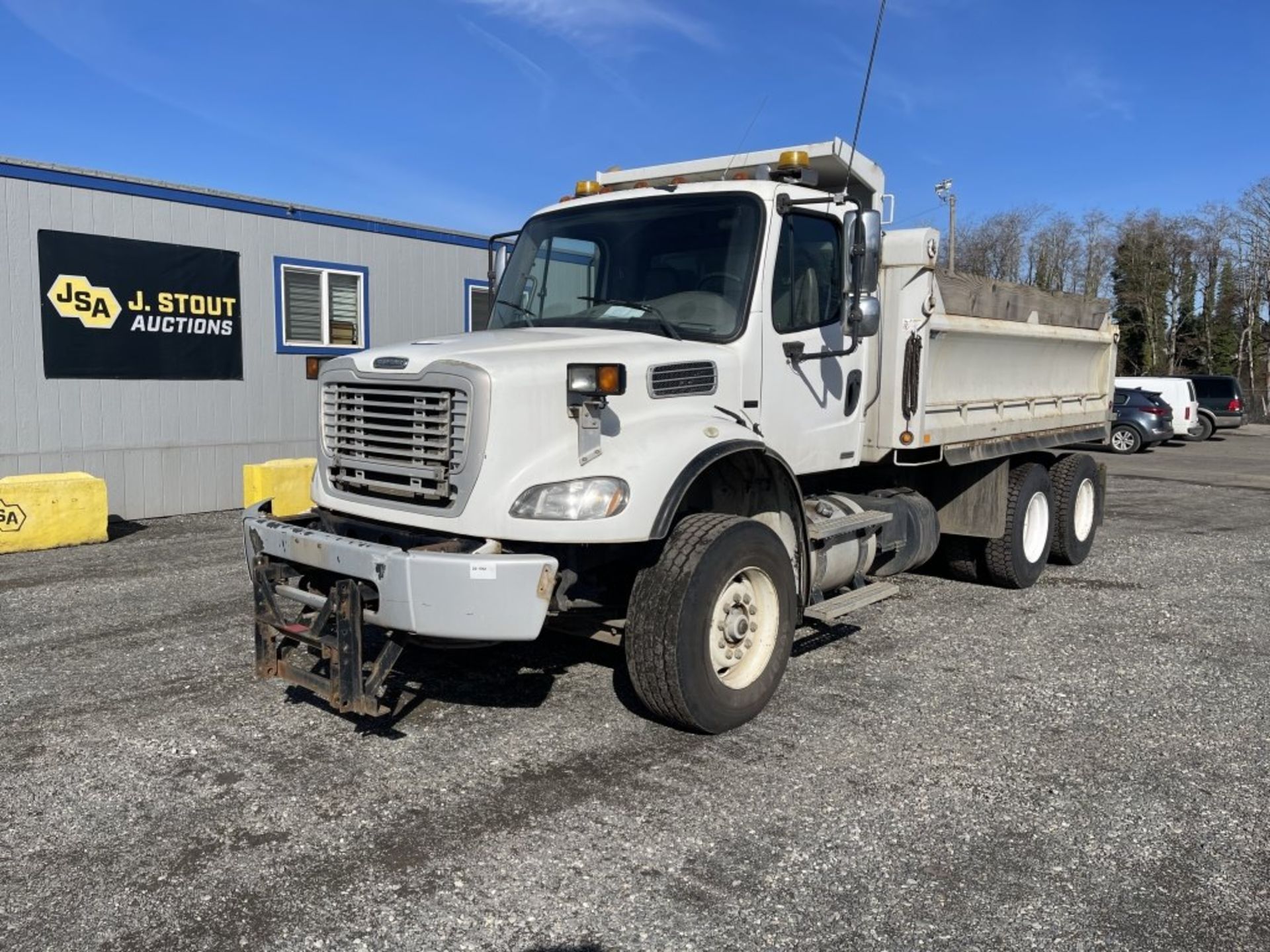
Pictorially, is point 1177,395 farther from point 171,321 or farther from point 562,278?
point 562,278

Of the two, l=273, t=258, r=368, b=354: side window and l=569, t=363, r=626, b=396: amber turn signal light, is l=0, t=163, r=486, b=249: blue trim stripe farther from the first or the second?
l=569, t=363, r=626, b=396: amber turn signal light

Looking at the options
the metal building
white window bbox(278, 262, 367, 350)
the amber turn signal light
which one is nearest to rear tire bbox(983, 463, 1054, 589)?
the amber turn signal light

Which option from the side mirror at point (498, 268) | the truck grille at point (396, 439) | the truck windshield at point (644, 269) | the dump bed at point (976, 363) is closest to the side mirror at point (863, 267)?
the truck windshield at point (644, 269)

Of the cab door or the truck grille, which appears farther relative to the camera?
the cab door

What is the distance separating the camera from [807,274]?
5516 mm

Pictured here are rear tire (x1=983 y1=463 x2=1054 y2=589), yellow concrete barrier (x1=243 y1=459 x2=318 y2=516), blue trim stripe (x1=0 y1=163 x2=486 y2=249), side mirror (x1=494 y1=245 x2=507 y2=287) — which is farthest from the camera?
yellow concrete barrier (x1=243 y1=459 x2=318 y2=516)

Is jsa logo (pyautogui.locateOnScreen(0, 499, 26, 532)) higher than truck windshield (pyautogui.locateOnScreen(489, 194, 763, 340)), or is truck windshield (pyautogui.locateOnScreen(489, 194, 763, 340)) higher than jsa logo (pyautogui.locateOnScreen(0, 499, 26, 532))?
truck windshield (pyautogui.locateOnScreen(489, 194, 763, 340))

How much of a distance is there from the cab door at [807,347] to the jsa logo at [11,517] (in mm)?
7660

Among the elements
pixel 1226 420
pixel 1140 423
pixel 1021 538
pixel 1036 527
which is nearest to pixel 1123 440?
pixel 1140 423

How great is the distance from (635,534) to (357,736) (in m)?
1.73

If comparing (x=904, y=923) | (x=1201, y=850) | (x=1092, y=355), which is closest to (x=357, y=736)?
(x=904, y=923)

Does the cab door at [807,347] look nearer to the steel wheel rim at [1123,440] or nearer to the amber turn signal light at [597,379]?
the amber turn signal light at [597,379]

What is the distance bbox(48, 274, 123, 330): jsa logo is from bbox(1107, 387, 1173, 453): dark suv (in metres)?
21.6

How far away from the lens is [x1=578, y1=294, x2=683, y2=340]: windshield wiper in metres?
5.04
